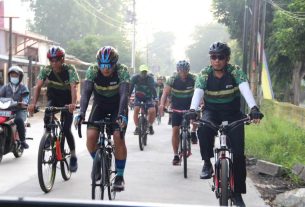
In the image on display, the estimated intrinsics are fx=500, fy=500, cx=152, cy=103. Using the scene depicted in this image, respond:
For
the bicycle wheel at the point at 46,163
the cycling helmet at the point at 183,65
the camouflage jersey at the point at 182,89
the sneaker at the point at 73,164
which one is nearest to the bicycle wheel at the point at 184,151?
the camouflage jersey at the point at 182,89

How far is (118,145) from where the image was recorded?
Answer: 19.2ft

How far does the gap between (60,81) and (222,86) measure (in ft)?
8.07

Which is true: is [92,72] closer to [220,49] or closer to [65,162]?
[220,49]

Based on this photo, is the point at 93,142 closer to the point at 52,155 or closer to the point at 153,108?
the point at 52,155

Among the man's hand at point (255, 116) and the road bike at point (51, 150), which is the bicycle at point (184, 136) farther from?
the man's hand at point (255, 116)

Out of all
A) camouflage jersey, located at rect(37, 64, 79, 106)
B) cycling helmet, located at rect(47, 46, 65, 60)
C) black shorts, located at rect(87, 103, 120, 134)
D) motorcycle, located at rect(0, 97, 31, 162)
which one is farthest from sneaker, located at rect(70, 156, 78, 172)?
motorcycle, located at rect(0, 97, 31, 162)

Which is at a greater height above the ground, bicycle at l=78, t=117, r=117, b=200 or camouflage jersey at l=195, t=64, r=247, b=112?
camouflage jersey at l=195, t=64, r=247, b=112

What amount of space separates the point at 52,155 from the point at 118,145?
3.73 feet

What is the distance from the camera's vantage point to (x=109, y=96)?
5.91 m

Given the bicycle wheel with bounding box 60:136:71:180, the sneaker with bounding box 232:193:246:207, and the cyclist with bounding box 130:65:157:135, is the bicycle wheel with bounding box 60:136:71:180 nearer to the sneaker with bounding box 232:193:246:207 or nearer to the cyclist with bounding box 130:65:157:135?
the sneaker with bounding box 232:193:246:207

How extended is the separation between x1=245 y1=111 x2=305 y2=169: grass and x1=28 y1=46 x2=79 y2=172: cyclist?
3.63 m

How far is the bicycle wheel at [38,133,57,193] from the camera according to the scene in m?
6.06

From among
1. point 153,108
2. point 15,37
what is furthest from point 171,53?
point 153,108

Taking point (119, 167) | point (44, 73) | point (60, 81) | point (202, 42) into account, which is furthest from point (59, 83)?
point (202, 42)
